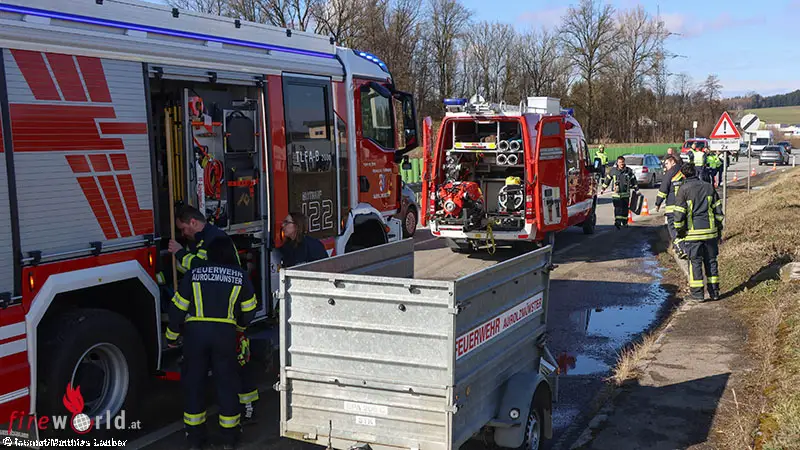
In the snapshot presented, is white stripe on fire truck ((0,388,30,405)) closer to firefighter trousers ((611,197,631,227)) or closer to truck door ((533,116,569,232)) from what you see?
truck door ((533,116,569,232))

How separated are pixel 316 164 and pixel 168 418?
3.06 meters

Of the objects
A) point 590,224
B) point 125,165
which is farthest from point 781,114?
point 125,165

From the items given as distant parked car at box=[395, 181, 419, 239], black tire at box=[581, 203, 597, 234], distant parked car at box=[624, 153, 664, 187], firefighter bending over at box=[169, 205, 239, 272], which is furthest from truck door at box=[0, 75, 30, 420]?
distant parked car at box=[624, 153, 664, 187]

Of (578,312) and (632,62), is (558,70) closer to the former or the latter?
(632,62)

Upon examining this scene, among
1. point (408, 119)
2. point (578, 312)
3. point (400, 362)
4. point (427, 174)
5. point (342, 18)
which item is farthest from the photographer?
point (342, 18)

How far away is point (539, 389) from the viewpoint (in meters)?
5.00

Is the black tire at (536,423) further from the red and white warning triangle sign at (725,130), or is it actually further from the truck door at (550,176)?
the red and white warning triangle sign at (725,130)

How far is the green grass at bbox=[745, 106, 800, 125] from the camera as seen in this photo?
125m

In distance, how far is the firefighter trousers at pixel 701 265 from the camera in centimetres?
948

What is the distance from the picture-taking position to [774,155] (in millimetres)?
49688

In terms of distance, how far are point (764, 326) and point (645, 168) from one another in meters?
23.4

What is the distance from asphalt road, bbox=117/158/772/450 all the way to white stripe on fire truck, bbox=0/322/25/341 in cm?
126

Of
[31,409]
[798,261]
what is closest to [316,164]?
[31,409]

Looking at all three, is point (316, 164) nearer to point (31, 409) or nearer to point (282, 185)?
point (282, 185)
